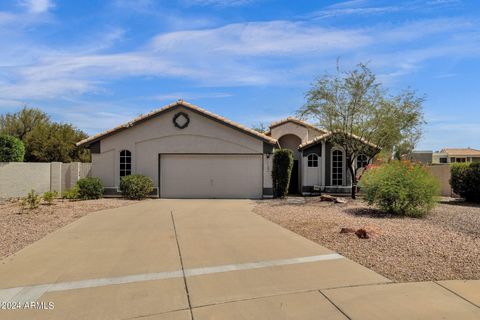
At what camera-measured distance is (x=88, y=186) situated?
18641mm

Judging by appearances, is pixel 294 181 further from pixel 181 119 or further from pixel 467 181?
pixel 467 181

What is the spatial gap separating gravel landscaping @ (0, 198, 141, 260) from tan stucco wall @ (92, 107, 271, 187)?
10.6ft

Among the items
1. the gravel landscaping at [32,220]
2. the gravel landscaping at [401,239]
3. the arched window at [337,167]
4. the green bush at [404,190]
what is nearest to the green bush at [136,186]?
the gravel landscaping at [32,220]

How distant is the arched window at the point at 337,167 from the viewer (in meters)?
22.5

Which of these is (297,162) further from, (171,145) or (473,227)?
(473,227)

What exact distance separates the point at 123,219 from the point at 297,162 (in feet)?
47.3

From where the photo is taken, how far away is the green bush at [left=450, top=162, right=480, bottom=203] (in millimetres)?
18047

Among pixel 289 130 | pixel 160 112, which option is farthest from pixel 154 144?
pixel 289 130

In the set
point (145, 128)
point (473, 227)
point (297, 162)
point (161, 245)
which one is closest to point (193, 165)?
point (145, 128)

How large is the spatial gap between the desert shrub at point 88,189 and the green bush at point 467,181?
1694 cm

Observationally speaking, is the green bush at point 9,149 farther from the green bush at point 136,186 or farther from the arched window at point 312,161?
the arched window at point 312,161

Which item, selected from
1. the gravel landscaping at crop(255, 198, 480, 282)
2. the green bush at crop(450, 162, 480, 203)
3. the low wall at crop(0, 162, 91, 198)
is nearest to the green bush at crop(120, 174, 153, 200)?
the low wall at crop(0, 162, 91, 198)

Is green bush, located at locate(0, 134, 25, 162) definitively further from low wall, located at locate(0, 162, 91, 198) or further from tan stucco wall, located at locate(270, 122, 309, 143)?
tan stucco wall, located at locate(270, 122, 309, 143)

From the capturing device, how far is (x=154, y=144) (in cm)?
2009
